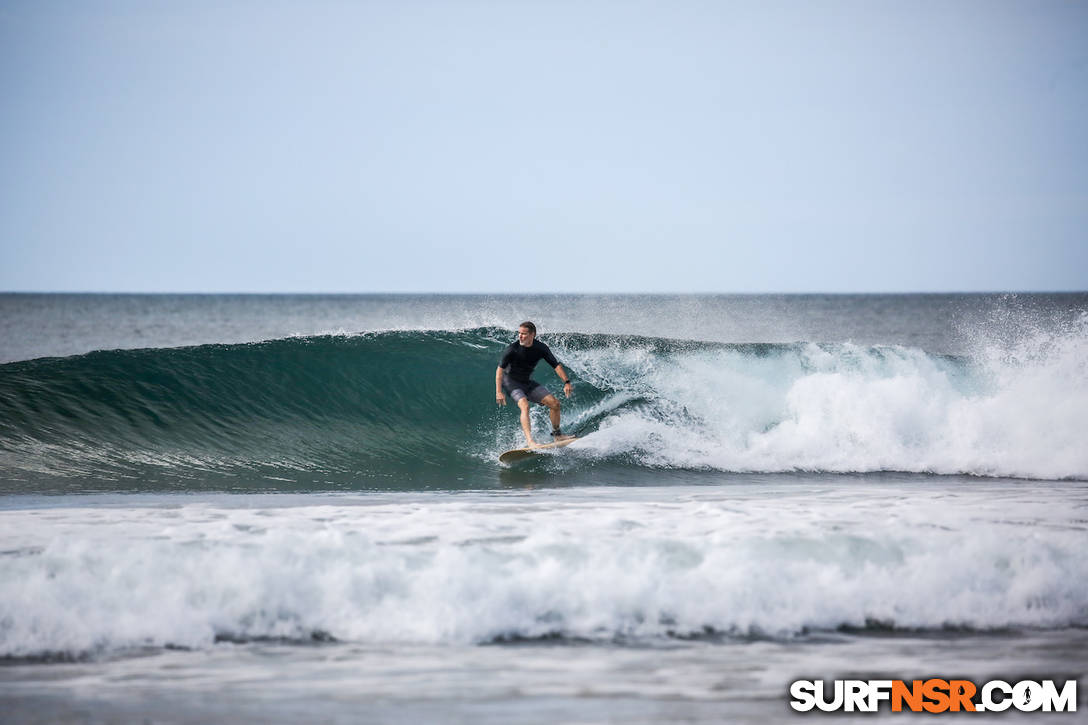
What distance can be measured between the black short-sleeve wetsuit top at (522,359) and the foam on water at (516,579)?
3799mm

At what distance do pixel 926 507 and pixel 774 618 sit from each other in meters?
3.05

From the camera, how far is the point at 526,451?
10352 millimetres

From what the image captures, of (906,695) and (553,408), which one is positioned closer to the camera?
(906,695)

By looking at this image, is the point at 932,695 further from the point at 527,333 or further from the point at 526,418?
the point at 527,333

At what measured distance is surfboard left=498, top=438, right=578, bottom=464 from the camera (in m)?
10.2

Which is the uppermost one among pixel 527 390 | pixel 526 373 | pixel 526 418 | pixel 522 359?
pixel 522 359

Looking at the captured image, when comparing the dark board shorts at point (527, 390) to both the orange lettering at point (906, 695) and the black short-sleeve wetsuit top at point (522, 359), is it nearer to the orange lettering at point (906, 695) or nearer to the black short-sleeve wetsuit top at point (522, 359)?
the black short-sleeve wetsuit top at point (522, 359)

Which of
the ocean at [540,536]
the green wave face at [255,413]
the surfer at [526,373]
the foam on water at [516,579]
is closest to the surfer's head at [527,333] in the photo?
the surfer at [526,373]

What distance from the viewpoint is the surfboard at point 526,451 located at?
10.2 meters

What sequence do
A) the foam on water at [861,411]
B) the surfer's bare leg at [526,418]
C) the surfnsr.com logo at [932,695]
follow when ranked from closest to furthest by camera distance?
the surfnsr.com logo at [932,695] < the surfer's bare leg at [526,418] < the foam on water at [861,411]

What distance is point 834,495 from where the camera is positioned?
334 inches

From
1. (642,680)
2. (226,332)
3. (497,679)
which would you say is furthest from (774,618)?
(226,332)

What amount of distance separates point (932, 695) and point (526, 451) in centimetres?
651

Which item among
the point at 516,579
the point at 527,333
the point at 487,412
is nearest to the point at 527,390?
the point at 527,333
